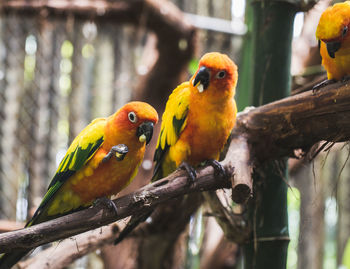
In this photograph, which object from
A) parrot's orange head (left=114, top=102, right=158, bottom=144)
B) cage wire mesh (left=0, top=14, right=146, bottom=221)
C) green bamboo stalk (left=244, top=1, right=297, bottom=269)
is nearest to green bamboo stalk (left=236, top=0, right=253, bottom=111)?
green bamboo stalk (left=244, top=1, right=297, bottom=269)

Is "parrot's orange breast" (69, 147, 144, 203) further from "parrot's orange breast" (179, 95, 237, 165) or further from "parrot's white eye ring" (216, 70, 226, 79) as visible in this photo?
"parrot's white eye ring" (216, 70, 226, 79)

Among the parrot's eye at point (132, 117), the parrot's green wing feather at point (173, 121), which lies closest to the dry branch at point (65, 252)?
the parrot's green wing feather at point (173, 121)

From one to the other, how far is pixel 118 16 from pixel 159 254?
2.34 metres

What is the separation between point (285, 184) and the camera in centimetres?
286

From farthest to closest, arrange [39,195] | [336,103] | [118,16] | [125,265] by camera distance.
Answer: [39,195] < [118,16] < [125,265] < [336,103]

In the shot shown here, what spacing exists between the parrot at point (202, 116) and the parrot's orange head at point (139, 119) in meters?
0.27

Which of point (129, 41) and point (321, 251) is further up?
point (129, 41)

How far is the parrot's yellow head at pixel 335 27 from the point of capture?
8.10 feet

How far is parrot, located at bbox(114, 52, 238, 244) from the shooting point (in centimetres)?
254

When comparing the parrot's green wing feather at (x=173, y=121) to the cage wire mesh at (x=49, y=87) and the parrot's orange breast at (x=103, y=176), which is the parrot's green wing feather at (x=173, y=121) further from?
the cage wire mesh at (x=49, y=87)

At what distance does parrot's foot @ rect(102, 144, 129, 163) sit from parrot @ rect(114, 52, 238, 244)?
1.18 ft

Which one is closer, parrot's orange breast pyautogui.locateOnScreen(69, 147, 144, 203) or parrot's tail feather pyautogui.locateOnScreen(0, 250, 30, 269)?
parrot's tail feather pyautogui.locateOnScreen(0, 250, 30, 269)

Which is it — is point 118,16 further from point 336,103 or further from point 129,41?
point 336,103

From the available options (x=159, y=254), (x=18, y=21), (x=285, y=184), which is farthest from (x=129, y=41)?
(x=285, y=184)
